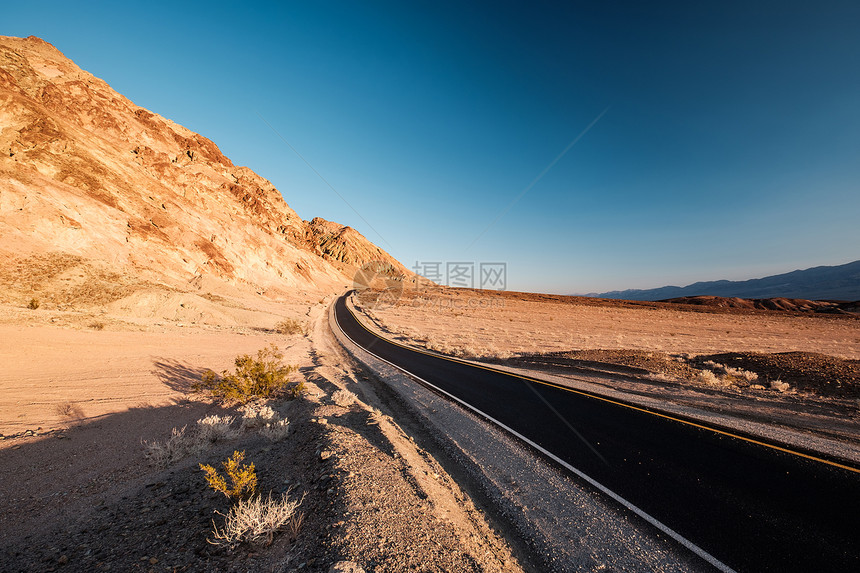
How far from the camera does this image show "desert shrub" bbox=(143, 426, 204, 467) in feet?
17.8

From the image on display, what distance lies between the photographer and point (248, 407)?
8.12 metres

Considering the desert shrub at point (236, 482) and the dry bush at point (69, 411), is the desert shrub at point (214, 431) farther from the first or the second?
the dry bush at point (69, 411)

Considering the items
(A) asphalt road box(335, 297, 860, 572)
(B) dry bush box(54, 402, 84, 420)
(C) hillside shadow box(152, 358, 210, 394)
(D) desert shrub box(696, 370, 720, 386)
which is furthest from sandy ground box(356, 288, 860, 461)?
(B) dry bush box(54, 402, 84, 420)

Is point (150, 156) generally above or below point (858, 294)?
above

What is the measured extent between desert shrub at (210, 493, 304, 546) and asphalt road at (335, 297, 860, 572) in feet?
15.5

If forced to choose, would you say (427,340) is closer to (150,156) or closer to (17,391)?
(17,391)

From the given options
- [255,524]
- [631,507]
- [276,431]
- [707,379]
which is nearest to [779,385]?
[707,379]

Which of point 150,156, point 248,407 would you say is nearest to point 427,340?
point 248,407

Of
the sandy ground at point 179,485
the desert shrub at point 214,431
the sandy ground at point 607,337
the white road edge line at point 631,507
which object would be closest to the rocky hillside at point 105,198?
the sandy ground at point 179,485

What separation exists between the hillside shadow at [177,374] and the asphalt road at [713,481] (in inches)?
391

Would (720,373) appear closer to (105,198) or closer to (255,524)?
(255,524)

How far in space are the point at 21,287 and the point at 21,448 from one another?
52.3ft

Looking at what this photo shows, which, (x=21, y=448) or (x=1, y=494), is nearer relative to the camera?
(x=1, y=494)

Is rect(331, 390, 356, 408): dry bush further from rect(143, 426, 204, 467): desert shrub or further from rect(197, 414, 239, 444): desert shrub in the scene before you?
rect(143, 426, 204, 467): desert shrub
